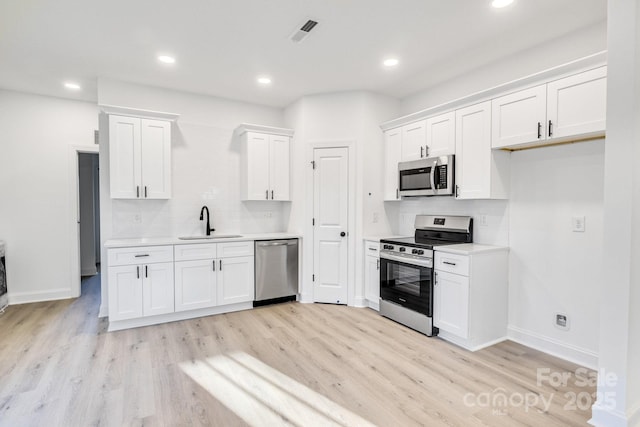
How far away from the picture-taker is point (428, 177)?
3713mm

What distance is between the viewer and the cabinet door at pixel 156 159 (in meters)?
3.86

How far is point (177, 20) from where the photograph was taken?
2.68 metres

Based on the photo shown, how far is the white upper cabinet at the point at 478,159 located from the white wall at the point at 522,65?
46 cm

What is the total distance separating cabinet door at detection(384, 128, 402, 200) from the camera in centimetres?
423

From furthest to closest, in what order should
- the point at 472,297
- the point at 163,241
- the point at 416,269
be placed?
the point at 163,241
the point at 416,269
the point at 472,297

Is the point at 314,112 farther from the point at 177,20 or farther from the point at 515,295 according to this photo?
the point at 515,295

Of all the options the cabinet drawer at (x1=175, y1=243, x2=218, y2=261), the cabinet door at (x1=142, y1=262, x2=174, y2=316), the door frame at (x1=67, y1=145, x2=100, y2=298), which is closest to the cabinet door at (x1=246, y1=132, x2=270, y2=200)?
the cabinet drawer at (x1=175, y1=243, x2=218, y2=261)

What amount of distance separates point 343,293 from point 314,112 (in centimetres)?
248

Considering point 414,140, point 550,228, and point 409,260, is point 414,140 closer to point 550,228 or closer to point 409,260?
point 409,260

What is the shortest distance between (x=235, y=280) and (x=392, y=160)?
8.31 feet

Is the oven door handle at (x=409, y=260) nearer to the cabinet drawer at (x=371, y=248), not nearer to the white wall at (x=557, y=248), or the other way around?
the cabinet drawer at (x=371, y=248)

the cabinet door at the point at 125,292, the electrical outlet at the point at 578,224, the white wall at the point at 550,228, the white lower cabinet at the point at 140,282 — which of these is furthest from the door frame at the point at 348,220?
the electrical outlet at the point at 578,224

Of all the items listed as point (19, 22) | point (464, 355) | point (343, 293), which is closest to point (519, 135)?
point (464, 355)

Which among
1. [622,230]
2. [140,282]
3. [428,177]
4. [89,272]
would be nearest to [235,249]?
[140,282]
